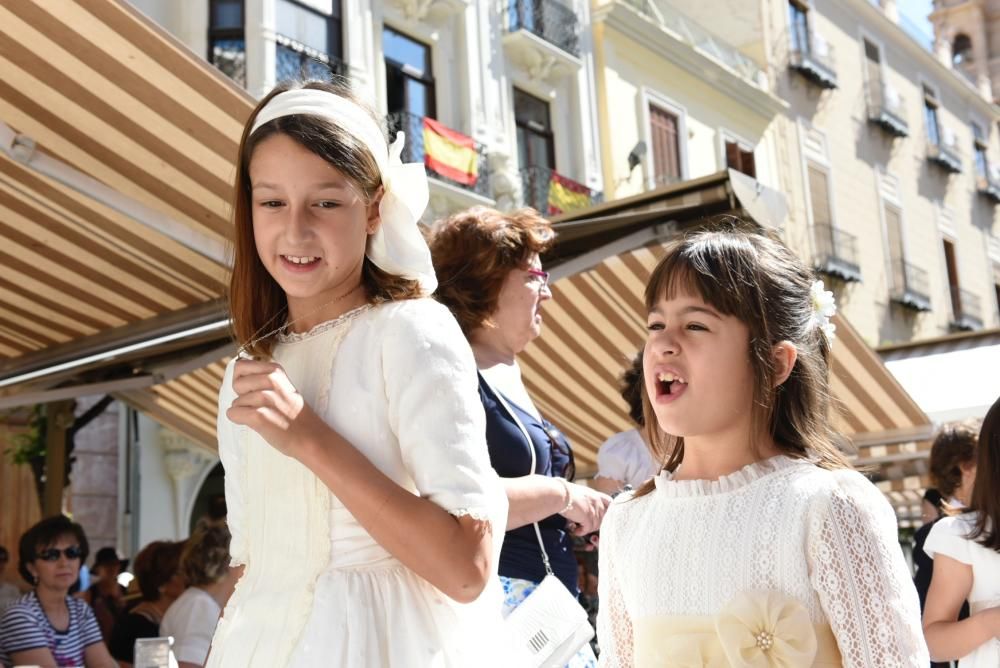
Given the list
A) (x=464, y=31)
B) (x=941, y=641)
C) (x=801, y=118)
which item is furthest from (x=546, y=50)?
(x=941, y=641)

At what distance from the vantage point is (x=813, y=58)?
81.6 ft

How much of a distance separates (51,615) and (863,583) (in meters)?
4.98

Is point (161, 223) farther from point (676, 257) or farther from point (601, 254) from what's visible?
point (676, 257)

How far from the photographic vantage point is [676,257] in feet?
7.21

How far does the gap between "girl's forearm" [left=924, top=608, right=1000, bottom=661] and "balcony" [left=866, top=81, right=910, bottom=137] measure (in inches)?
995

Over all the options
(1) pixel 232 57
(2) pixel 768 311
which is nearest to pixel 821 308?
(2) pixel 768 311

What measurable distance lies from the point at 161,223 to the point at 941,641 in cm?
345

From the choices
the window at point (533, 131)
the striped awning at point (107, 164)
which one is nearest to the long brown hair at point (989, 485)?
the striped awning at point (107, 164)

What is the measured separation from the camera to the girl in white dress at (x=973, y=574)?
3.38 metres

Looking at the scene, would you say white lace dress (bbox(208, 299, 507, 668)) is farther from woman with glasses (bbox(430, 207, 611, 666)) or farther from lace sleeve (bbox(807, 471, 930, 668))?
woman with glasses (bbox(430, 207, 611, 666))

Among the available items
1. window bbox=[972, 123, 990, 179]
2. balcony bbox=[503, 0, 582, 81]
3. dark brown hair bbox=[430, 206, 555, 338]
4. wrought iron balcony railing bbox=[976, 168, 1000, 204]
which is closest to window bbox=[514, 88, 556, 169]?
balcony bbox=[503, 0, 582, 81]

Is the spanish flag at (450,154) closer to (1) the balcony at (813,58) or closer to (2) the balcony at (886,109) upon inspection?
(1) the balcony at (813,58)

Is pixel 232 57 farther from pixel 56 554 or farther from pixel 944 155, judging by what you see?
pixel 944 155

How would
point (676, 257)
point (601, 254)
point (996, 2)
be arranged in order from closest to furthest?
point (676, 257) → point (601, 254) → point (996, 2)
